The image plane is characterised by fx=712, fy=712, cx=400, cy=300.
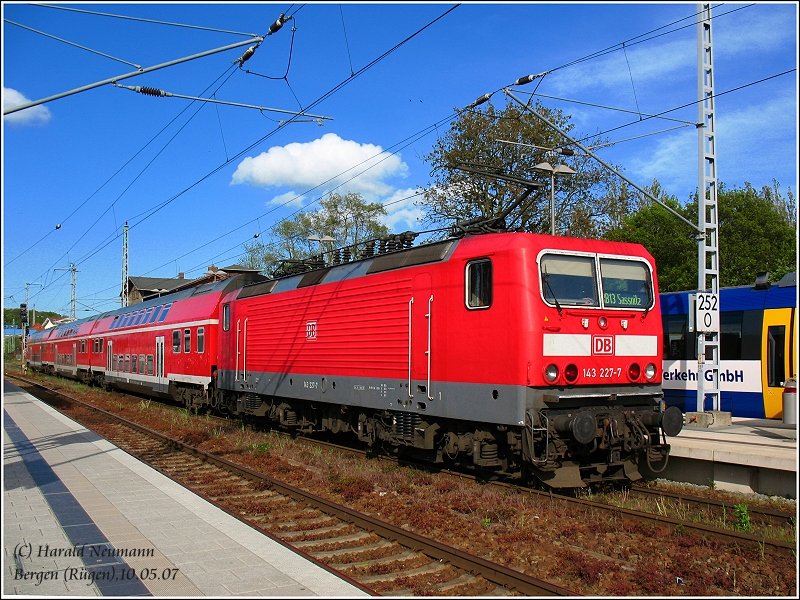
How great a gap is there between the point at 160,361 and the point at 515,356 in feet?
61.3

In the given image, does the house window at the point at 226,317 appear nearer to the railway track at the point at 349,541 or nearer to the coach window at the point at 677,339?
the railway track at the point at 349,541

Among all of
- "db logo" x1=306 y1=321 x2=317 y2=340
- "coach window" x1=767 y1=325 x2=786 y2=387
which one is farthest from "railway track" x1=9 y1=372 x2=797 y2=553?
"coach window" x1=767 y1=325 x2=786 y2=387

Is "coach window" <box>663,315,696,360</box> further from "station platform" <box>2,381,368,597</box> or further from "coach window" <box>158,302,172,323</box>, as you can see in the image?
"coach window" <box>158,302,172,323</box>

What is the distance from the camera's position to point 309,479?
11742 mm

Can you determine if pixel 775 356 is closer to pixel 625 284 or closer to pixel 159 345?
pixel 625 284

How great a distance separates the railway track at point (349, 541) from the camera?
262 inches

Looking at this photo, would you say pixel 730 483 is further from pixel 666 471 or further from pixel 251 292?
pixel 251 292

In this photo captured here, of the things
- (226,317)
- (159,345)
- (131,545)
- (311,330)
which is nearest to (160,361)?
(159,345)

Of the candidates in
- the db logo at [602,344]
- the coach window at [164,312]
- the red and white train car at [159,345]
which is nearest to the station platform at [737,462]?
the db logo at [602,344]

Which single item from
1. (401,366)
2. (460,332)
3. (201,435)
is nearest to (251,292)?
(201,435)

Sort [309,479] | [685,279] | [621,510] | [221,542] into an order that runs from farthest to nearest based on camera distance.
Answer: [685,279] → [309,479] → [621,510] → [221,542]

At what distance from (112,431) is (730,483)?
14832 millimetres

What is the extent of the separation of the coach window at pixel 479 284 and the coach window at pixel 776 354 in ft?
30.8

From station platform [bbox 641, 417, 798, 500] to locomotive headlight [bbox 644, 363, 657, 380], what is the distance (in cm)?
145
